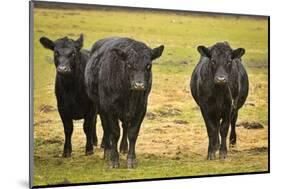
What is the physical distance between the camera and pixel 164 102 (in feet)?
15.0

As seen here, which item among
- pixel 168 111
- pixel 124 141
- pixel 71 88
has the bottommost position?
pixel 124 141

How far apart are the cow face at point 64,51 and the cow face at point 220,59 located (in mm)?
934

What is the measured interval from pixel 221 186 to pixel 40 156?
135 cm

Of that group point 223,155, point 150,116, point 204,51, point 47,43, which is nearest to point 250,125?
point 223,155

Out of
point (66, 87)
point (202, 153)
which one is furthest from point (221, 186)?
point (66, 87)

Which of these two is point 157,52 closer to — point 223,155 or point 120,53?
point 120,53

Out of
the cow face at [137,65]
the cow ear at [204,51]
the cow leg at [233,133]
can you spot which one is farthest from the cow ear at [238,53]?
the cow face at [137,65]

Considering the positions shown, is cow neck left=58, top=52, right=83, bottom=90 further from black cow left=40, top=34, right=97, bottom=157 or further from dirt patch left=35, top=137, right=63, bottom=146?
dirt patch left=35, top=137, right=63, bottom=146

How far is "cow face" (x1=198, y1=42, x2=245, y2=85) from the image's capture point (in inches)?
183

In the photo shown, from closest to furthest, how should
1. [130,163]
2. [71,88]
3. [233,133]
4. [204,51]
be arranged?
1. [71,88]
2. [130,163]
3. [204,51]
4. [233,133]

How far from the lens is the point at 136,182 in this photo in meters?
4.49

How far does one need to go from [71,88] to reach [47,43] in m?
0.34

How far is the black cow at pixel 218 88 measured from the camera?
4.66 metres
